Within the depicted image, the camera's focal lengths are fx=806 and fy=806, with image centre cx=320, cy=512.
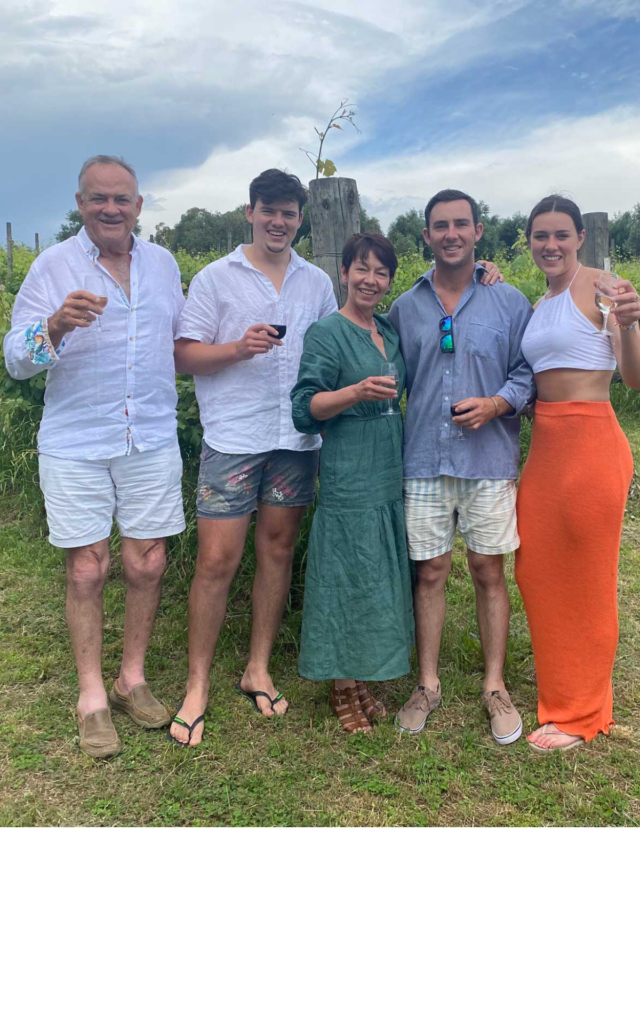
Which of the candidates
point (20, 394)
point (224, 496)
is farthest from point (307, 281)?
point (20, 394)

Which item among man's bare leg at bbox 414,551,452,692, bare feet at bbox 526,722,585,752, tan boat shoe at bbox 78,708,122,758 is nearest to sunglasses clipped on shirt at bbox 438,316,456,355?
man's bare leg at bbox 414,551,452,692

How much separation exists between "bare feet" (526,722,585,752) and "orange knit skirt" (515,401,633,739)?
1.2 inches

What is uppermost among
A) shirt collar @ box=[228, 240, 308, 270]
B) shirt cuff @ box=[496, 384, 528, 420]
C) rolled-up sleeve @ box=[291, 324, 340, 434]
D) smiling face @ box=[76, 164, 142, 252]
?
smiling face @ box=[76, 164, 142, 252]

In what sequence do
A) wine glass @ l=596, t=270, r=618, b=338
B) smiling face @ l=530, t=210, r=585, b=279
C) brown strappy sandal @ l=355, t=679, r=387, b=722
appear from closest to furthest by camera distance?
1. wine glass @ l=596, t=270, r=618, b=338
2. smiling face @ l=530, t=210, r=585, b=279
3. brown strappy sandal @ l=355, t=679, r=387, b=722

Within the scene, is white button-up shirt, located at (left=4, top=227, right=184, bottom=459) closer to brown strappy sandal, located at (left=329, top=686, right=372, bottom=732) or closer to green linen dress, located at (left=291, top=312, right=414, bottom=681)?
green linen dress, located at (left=291, top=312, right=414, bottom=681)

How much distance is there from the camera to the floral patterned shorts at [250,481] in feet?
10.2

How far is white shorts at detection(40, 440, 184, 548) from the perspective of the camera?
297 centimetres

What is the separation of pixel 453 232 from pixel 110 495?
5.25 ft

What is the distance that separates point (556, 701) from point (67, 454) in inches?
84.4

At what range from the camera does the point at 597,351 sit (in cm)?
288

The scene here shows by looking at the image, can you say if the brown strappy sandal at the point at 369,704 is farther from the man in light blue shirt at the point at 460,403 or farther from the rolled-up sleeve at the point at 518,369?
the rolled-up sleeve at the point at 518,369

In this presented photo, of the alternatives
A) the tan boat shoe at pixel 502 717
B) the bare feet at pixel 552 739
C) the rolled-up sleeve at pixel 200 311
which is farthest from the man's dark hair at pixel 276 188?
the bare feet at pixel 552 739

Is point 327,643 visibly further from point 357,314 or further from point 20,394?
point 20,394

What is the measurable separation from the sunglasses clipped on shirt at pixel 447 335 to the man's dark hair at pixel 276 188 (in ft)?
2.30
